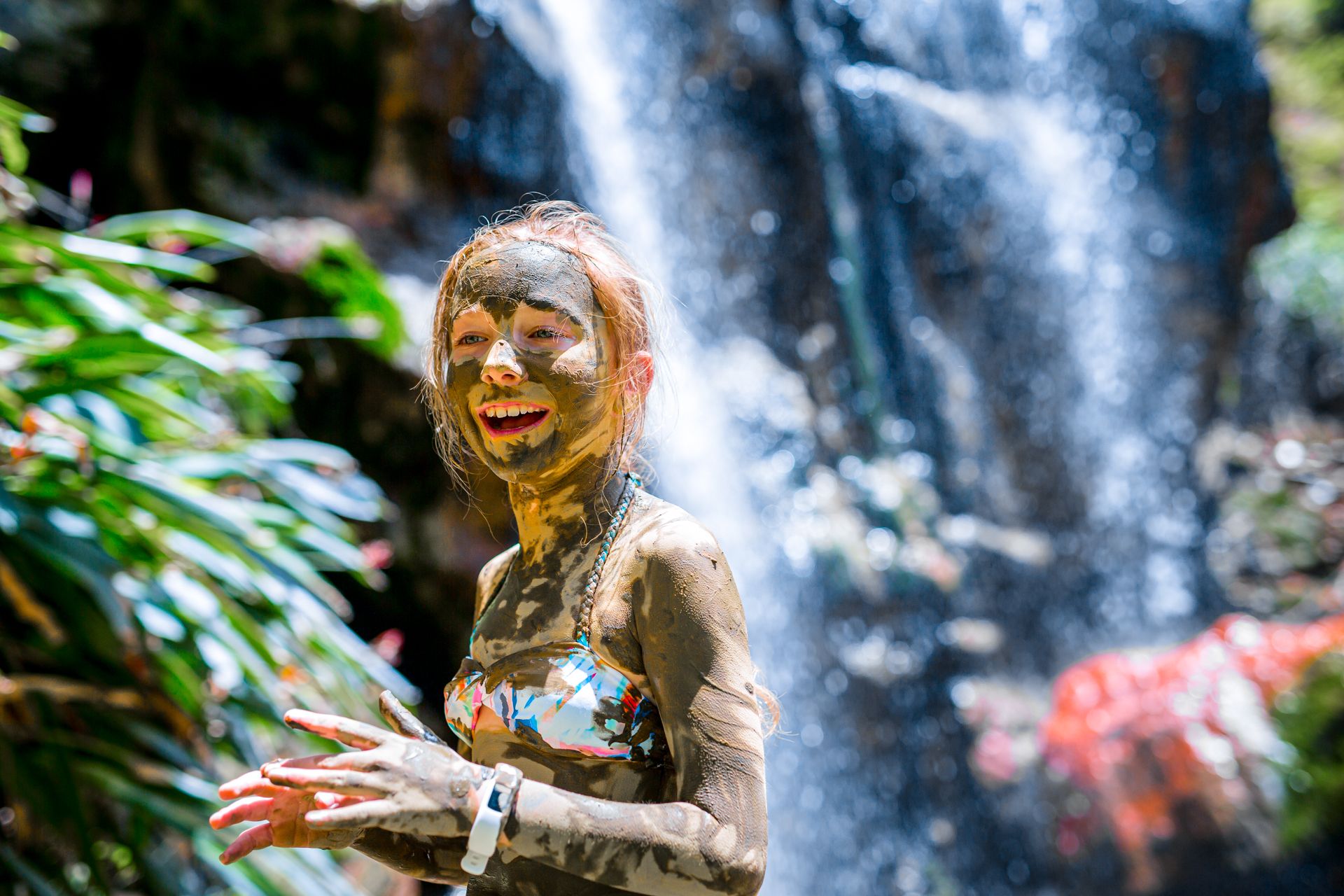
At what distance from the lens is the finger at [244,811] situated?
0.91 metres

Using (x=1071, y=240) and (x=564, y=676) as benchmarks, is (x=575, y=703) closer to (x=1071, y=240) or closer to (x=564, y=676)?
(x=564, y=676)

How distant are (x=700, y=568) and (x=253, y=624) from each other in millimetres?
1853

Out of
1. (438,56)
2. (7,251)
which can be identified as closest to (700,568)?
(7,251)

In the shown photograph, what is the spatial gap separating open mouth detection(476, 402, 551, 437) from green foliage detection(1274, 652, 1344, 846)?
533 centimetres

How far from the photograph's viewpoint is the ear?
1108mm

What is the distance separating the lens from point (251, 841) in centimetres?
93

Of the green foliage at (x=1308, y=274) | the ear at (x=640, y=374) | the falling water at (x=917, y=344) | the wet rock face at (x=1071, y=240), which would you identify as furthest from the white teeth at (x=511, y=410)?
the green foliage at (x=1308, y=274)

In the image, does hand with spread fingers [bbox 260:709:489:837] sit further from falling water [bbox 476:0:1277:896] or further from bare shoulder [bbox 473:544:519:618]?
falling water [bbox 476:0:1277:896]

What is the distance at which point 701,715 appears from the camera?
929 millimetres

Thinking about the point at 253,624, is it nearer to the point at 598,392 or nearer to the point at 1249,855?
the point at 598,392

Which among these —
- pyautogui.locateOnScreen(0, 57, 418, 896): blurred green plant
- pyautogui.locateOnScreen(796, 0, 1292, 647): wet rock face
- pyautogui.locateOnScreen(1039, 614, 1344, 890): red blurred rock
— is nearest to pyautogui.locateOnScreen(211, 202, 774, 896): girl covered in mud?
pyautogui.locateOnScreen(0, 57, 418, 896): blurred green plant

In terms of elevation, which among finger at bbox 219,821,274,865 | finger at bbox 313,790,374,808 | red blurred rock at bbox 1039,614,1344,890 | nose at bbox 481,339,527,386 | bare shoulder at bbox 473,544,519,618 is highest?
red blurred rock at bbox 1039,614,1344,890

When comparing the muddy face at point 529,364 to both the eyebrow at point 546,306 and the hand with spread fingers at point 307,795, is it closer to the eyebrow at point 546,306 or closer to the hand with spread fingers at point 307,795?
the eyebrow at point 546,306

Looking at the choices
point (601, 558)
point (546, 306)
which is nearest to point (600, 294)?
point (546, 306)
